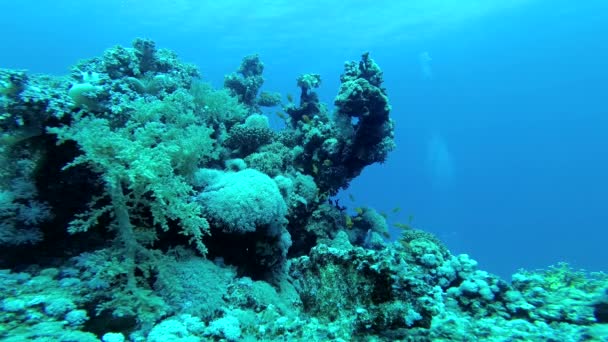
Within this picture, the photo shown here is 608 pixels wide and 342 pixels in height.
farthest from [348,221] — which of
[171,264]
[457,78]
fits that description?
[457,78]

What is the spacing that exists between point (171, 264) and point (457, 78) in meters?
116

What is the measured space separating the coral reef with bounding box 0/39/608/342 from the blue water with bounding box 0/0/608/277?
18010 mm

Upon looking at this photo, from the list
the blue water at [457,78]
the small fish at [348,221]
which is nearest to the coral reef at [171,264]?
the small fish at [348,221]

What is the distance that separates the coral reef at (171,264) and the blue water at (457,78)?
1801cm

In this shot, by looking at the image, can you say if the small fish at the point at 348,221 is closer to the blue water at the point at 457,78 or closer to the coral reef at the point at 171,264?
the coral reef at the point at 171,264

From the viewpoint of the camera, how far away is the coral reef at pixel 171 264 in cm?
379

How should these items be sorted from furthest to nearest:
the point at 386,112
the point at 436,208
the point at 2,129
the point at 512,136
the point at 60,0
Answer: the point at 512,136
the point at 436,208
the point at 60,0
the point at 386,112
the point at 2,129

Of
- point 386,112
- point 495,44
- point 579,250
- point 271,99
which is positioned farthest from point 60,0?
point 579,250

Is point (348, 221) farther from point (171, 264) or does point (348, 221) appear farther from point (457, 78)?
point (457, 78)

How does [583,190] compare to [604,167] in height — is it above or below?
below

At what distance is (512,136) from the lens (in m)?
132

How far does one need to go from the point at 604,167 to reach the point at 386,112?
142 m

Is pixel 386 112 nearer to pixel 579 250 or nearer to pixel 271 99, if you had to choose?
pixel 271 99

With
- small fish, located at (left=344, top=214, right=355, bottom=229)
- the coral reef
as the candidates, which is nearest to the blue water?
small fish, located at (left=344, top=214, right=355, bottom=229)
